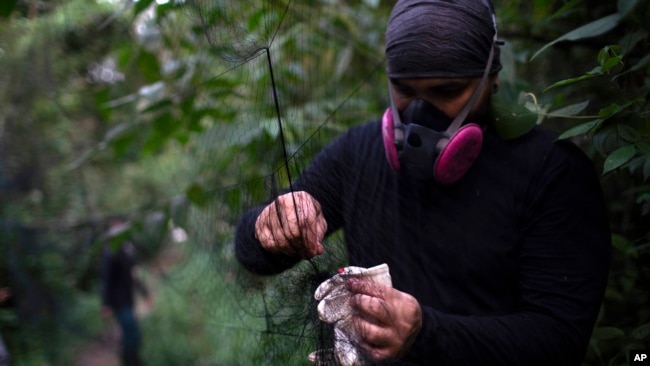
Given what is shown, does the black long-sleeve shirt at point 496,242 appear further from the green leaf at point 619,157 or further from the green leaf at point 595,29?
the green leaf at point 595,29

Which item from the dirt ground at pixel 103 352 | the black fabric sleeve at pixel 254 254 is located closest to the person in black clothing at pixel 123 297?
the dirt ground at pixel 103 352

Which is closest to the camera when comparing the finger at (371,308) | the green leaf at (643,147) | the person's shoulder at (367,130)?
the finger at (371,308)

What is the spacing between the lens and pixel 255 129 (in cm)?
160

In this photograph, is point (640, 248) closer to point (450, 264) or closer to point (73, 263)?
point (450, 264)

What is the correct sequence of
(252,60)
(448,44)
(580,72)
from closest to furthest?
(252,60) < (448,44) < (580,72)

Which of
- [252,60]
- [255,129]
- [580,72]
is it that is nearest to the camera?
[252,60]

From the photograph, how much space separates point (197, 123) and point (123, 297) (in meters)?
Result: 4.24

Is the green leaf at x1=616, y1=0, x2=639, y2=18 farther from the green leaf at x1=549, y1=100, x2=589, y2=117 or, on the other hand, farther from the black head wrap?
the black head wrap

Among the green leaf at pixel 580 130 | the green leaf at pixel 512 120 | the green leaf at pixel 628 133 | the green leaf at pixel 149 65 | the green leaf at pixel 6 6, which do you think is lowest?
the green leaf at pixel 628 133

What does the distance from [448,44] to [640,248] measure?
0.84 m

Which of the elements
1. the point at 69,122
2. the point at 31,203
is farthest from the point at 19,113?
the point at 69,122

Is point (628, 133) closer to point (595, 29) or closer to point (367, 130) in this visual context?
point (595, 29)

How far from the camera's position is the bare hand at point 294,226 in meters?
1.11

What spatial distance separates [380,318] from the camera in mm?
978
